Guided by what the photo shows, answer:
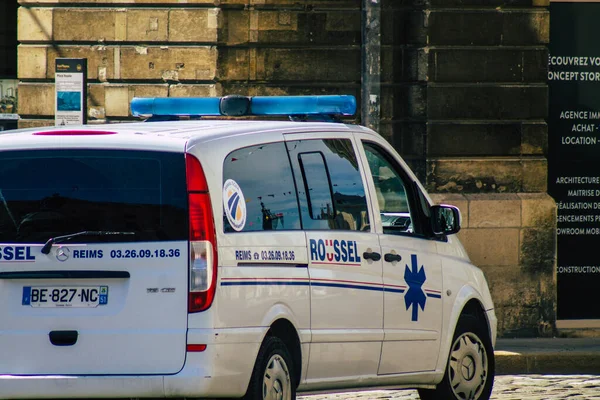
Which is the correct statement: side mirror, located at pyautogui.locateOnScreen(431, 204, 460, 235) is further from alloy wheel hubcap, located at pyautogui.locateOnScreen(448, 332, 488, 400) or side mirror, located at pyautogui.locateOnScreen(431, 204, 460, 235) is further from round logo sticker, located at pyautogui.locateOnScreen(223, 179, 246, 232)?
round logo sticker, located at pyautogui.locateOnScreen(223, 179, 246, 232)

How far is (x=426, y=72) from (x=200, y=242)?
8462mm

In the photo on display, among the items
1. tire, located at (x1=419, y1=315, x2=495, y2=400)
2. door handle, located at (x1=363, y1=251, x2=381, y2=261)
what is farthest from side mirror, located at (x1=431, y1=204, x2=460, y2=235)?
door handle, located at (x1=363, y1=251, x2=381, y2=261)

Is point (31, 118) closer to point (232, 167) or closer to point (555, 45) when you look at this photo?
point (555, 45)

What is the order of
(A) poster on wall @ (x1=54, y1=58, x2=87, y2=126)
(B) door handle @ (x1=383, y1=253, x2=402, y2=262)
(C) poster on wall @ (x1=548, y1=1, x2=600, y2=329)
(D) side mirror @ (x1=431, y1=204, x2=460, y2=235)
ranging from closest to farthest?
(B) door handle @ (x1=383, y1=253, x2=402, y2=262) < (D) side mirror @ (x1=431, y1=204, x2=460, y2=235) < (A) poster on wall @ (x1=54, y1=58, x2=87, y2=126) < (C) poster on wall @ (x1=548, y1=1, x2=600, y2=329)

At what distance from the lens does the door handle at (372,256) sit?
7434mm

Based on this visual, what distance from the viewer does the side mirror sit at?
26.9 ft

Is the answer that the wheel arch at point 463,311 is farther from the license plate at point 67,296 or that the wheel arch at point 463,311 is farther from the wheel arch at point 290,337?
the license plate at point 67,296

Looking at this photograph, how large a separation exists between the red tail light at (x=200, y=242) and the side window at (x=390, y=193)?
5.87 ft

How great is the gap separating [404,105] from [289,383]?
811 centimetres

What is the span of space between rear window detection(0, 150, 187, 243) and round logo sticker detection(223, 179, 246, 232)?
234 millimetres

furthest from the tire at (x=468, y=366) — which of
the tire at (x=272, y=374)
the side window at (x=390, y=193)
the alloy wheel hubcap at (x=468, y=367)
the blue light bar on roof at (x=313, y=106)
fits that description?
the tire at (x=272, y=374)

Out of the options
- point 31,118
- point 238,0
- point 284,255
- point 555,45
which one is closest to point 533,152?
point 555,45

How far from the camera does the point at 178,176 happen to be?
6.22m

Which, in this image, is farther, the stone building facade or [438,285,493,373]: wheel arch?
the stone building facade
